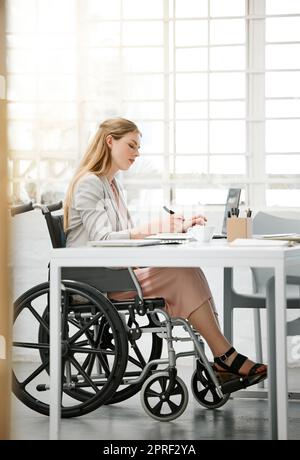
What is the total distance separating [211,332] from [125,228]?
1.84 feet

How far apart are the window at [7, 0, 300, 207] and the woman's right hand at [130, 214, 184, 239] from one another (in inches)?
62.5

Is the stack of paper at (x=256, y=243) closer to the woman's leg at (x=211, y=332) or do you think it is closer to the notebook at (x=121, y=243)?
the notebook at (x=121, y=243)

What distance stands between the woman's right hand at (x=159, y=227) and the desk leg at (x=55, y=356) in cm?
50

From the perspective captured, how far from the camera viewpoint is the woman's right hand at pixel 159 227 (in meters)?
3.11

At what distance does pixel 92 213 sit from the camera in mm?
3234

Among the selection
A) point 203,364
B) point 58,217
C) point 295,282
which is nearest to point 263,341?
point 295,282

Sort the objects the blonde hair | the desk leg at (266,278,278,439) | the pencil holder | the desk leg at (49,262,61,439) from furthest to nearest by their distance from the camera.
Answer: the blonde hair → the pencil holder → the desk leg at (266,278,278,439) → the desk leg at (49,262,61,439)

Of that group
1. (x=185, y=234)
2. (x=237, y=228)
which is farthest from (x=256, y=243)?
(x=185, y=234)

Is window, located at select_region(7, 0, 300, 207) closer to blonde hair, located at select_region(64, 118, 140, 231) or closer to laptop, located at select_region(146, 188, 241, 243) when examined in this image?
blonde hair, located at select_region(64, 118, 140, 231)

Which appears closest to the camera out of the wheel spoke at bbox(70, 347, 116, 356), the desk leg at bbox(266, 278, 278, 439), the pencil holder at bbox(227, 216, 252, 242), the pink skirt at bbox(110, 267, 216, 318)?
the desk leg at bbox(266, 278, 278, 439)

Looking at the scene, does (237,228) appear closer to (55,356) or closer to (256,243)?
(256,243)

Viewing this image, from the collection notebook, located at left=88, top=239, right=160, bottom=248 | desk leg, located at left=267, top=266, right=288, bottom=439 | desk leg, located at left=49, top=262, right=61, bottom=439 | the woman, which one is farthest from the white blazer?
desk leg, located at left=267, top=266, right=288, bottom=439

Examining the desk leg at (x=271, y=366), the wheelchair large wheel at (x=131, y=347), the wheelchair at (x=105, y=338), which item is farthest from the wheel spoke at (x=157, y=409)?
the desk leg at (x=271, y=366)

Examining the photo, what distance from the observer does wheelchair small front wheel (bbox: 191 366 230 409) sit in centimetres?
341
